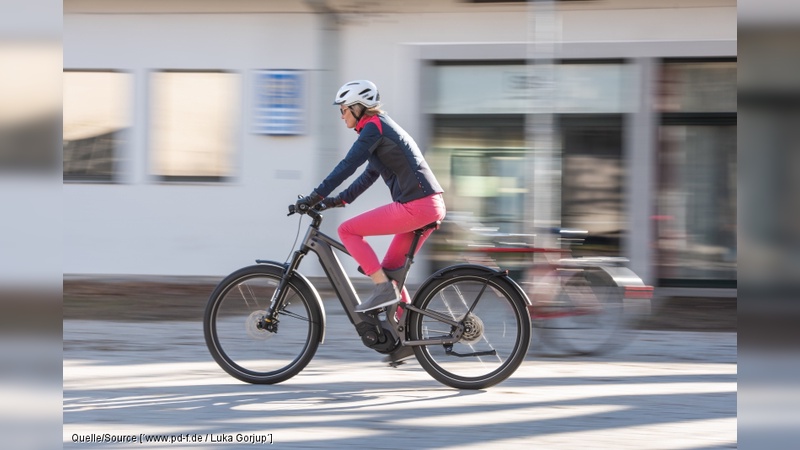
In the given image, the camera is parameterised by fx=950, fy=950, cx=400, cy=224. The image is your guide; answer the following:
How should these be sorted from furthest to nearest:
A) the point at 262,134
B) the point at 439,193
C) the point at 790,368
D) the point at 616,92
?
the point at 262,134, the point at 616,92, the point at 439,193, the point at 790,368

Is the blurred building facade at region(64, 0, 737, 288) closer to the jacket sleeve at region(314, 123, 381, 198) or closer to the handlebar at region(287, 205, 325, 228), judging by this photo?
the handlebar at region(287, 205, 325, 228)

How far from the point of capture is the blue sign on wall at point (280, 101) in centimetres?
1194

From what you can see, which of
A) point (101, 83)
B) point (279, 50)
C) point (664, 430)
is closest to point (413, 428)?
point (664, 430)

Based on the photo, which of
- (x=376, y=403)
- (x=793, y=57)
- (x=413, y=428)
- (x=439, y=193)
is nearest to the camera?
(x=793, y=57)

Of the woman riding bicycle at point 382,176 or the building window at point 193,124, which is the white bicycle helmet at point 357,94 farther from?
the building window at point 193,124

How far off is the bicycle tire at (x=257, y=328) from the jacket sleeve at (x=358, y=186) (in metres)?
0.58

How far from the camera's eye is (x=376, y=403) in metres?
5.36

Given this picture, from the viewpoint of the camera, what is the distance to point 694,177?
11469mm

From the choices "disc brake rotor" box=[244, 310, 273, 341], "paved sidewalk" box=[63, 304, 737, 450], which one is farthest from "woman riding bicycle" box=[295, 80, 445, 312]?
"paved sidewalk" box=[63, 304, 737, 450]

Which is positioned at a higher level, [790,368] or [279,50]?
[279,50]

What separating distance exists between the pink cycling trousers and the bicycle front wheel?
13.9 inches

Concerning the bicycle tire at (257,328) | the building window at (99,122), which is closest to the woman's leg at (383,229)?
the bicycle tire at (257,328)

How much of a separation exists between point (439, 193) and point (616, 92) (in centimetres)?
626

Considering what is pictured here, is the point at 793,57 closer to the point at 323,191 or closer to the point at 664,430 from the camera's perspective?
the point at 664,430
